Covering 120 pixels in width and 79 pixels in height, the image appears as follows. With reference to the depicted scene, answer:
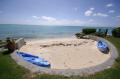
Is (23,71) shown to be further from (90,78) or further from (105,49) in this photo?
(105,49)

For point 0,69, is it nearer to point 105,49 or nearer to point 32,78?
point 32,78

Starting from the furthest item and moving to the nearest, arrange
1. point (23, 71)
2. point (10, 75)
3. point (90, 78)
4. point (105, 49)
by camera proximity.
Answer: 1. point (105, 49)
2. point (23, 71)
3. point (10, 75)
4. point (90, 78)

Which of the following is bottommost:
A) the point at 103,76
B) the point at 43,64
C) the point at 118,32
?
the point at 43,64

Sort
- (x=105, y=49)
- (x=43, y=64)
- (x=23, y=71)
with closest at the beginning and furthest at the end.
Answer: (x=23, y=71) < (x=43, y=64) < (x=105, y=49)

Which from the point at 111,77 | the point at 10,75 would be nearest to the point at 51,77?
the point at 10,75

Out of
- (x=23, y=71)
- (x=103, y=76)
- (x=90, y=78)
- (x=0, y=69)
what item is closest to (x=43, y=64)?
(x=23, y=71)

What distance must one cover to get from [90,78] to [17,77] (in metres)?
3.26

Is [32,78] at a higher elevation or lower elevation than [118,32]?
lower

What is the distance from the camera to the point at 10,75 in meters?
3.04

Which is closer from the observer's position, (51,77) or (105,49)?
(51,77)

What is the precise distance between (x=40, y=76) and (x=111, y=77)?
3.25 m

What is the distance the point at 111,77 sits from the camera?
9.68 ft

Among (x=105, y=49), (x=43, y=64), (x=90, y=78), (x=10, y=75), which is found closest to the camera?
(x=90, y=78)

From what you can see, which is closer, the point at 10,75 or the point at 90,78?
the point at 90,78
